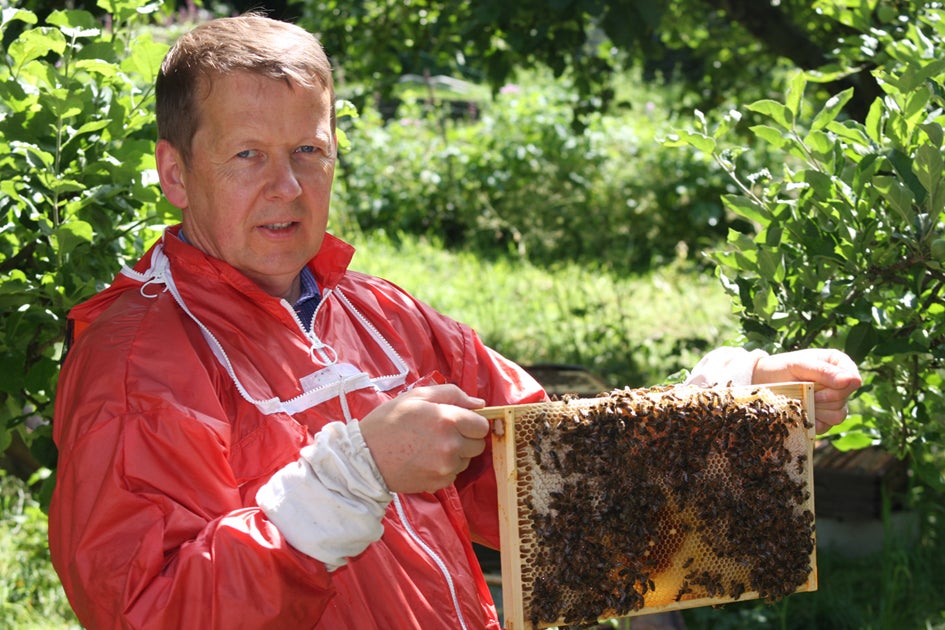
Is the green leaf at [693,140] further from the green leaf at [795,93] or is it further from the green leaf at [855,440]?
the green leaf at [855,440]

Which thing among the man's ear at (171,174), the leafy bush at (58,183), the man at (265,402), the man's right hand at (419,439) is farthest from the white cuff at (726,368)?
the leafy bush at (58,183)

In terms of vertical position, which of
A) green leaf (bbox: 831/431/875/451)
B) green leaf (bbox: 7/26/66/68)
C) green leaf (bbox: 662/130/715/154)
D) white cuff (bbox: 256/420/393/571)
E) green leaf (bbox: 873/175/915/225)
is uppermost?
green leaf (bbox: 7/26/66/68)

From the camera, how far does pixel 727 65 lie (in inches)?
257

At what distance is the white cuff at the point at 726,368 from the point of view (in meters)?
2.21

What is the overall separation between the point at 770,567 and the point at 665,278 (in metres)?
6.80

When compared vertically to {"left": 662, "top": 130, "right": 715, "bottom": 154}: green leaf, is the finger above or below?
below

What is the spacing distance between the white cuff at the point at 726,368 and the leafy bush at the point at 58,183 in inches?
52.9

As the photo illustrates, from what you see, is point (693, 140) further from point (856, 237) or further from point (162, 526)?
point (162, 526)

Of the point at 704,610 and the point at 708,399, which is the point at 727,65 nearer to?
the point at 704,610

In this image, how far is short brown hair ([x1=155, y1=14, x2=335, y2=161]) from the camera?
74.2 inches

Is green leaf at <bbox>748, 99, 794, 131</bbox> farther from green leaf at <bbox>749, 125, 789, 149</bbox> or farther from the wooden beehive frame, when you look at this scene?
the wooden beehive frame

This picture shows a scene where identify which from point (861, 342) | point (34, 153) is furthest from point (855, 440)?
point (34, 153)

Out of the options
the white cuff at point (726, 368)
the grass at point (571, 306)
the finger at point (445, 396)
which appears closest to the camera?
the finger at point (445, 396)

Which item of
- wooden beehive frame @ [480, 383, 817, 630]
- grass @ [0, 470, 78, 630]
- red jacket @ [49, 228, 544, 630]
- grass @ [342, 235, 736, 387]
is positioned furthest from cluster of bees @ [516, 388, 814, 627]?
grass @ [342, 235, 736, 387]
